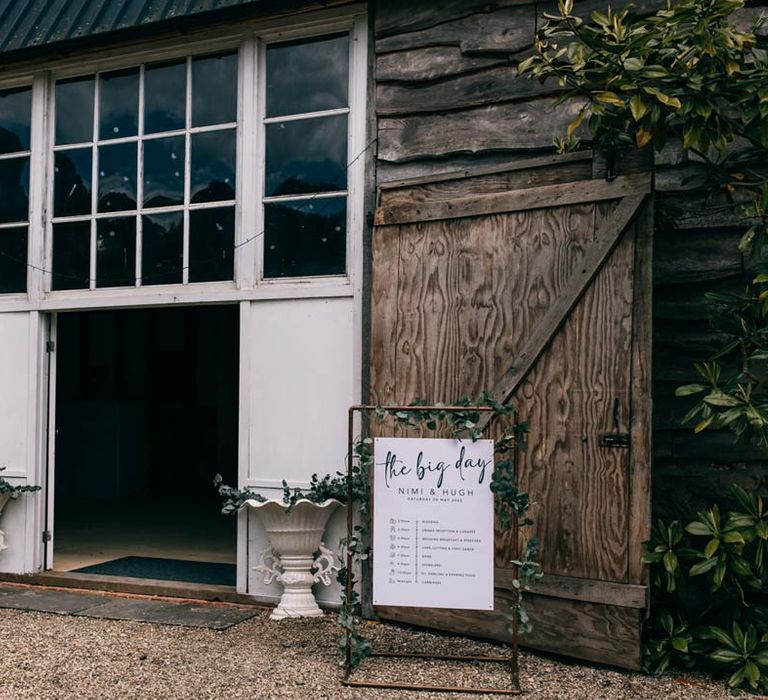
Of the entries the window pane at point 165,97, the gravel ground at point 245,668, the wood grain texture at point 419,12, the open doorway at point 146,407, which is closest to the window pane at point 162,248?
the window pane at point 165,97

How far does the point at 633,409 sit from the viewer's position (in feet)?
12.5

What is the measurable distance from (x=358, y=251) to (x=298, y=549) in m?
1.58

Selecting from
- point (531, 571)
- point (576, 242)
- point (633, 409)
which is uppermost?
point (576, 242)

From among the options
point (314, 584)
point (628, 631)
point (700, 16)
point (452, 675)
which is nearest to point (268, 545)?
point (314, 584)

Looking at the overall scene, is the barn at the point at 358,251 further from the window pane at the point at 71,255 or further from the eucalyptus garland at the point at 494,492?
the eucalyptus garland at the point at 494,492

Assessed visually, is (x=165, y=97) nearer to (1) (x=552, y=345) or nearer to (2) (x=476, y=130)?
(2) (x=476, y=130)

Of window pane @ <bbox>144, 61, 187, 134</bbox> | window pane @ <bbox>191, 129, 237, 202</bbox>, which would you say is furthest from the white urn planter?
window pane @ <bbox>144, 61, 187, 134</bbox>

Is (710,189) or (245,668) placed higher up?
(710,189)

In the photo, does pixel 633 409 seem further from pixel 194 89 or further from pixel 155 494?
pixel 155 494

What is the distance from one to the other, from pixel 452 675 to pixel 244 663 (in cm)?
90

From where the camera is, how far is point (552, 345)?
4047 millimetres

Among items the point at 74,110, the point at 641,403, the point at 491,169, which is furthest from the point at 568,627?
the point at 74,110

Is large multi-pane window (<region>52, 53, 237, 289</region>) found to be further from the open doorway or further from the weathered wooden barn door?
the open doorway

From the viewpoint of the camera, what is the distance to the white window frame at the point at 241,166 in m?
4.89
